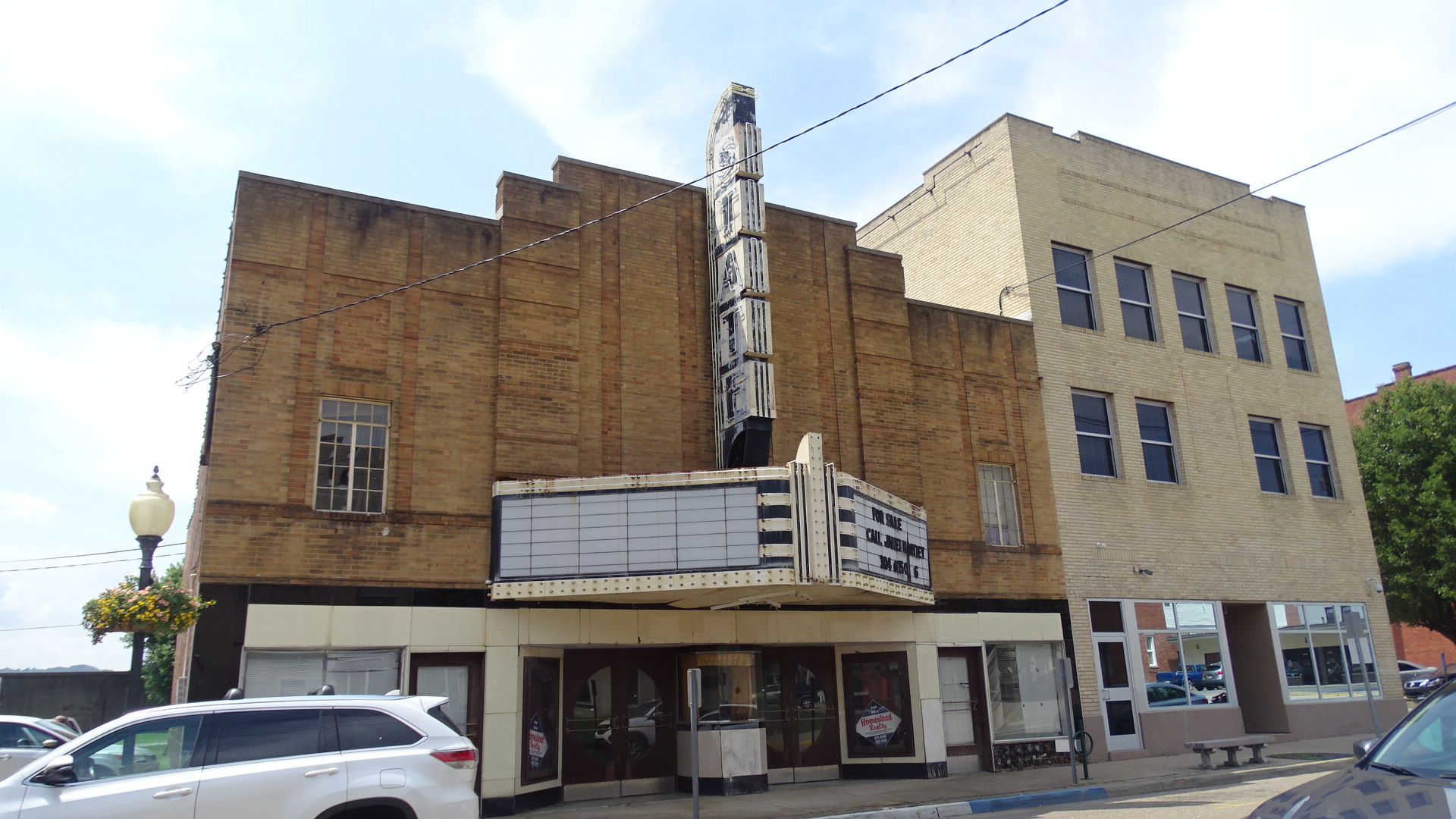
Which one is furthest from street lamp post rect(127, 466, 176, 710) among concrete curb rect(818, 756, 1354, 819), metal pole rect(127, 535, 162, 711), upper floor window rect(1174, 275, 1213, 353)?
upper floor window rect(1174, 275, 1213, 353)

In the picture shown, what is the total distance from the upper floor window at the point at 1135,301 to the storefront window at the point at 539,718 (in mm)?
15093

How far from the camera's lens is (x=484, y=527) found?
1509 cm

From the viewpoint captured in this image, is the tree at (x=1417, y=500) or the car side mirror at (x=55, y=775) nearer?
the car side mirror at (x=55, y=775)

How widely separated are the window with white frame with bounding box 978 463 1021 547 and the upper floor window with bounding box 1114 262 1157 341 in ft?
17.6

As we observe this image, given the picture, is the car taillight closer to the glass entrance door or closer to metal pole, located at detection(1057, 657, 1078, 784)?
the glass entrance door

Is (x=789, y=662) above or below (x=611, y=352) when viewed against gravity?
below

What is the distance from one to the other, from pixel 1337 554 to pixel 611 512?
19.2m

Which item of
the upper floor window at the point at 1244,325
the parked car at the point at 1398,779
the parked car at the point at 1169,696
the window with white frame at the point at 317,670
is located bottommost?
the parked car at the point at 1398,779

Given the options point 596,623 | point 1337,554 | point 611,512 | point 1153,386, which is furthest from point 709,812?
point 1337,554

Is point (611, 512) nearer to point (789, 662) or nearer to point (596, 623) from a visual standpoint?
point (596, 623)

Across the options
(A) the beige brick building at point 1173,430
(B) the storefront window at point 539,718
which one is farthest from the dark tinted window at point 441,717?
(A) the beige brick building at point 1173,430

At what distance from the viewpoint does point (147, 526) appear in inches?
504

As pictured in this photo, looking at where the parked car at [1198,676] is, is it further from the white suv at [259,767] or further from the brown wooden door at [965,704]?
the white suv at [259,767]

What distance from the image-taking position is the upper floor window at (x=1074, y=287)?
73.7ft
